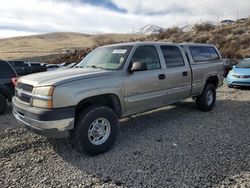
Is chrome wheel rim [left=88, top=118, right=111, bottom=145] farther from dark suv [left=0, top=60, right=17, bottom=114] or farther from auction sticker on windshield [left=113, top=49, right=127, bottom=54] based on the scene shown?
dark suv [left=0, top=60, right=17, bottom=114]

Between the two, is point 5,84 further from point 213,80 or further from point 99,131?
point 213,80

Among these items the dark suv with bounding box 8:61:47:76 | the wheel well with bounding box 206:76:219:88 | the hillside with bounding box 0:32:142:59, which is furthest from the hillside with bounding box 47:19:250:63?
the wheel well with bounding box 206:76:219:88

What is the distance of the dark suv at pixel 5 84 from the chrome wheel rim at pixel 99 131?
4.06m

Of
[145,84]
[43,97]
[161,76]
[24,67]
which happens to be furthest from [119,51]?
[24,67]

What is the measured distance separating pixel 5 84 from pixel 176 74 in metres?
4.81

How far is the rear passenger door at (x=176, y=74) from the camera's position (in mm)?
6203

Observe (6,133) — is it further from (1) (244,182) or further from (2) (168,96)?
(1) (244,182)

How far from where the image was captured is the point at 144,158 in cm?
455

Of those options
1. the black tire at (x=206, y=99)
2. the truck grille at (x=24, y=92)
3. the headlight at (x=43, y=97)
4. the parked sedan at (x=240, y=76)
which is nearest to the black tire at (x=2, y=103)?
the truck grille at (x=24, y=92)

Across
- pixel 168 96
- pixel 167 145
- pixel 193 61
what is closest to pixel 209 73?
pixel 193 61

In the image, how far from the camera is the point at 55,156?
15.4 feet

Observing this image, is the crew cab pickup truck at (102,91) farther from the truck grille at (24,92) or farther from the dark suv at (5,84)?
the dark suv at (5,84)

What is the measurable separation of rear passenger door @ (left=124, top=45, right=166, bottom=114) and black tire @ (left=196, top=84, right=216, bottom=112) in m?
2.01

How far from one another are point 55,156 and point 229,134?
3489mm
